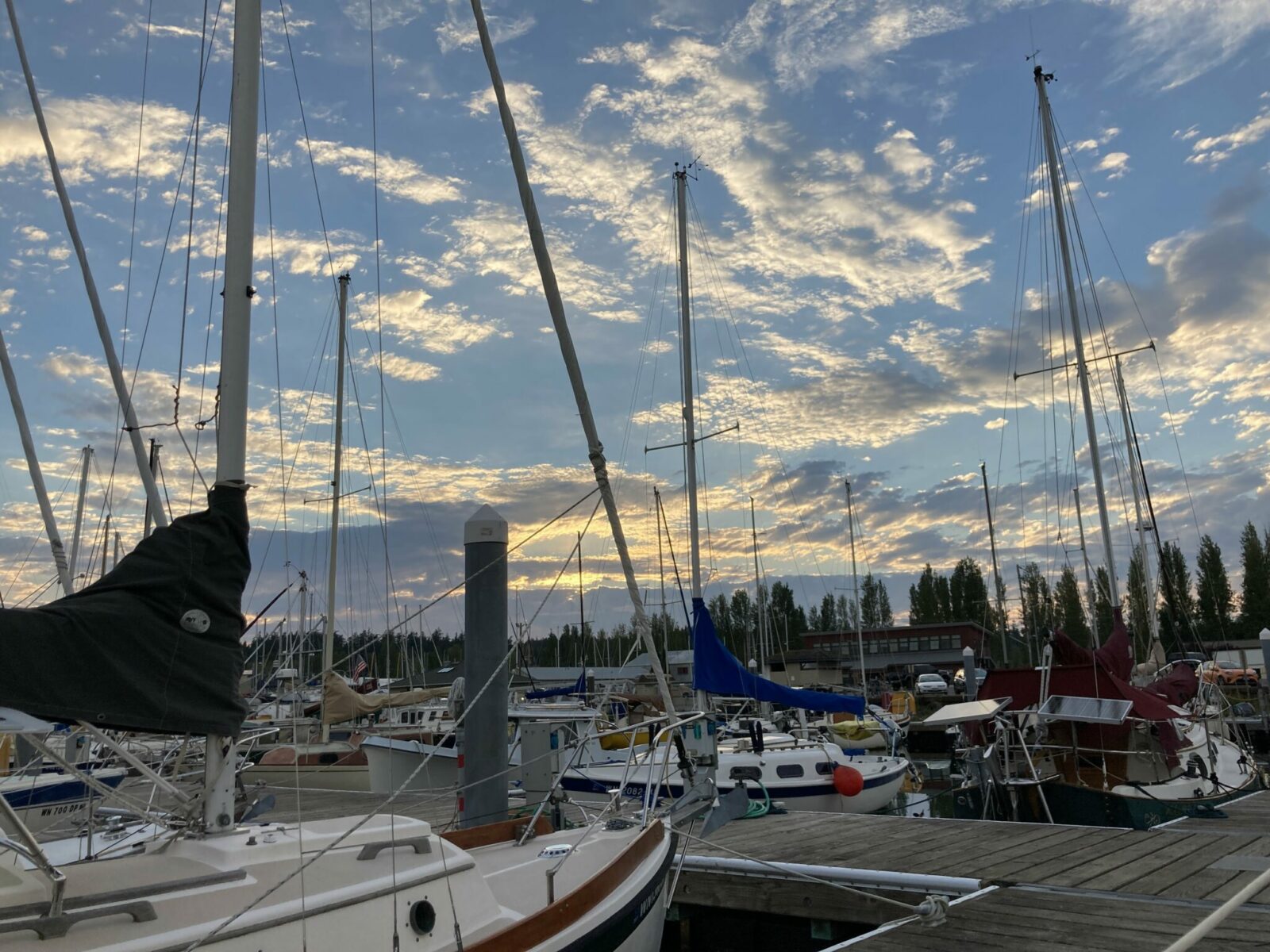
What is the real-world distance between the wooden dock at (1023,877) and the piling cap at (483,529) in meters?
3.27

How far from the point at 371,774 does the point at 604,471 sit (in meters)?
14.5

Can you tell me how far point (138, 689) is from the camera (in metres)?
4.65

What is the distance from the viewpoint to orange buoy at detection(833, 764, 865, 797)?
53.7 ft

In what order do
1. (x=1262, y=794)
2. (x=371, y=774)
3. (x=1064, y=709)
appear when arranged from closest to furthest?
(x=1064, y=709) < (x=1262, y=794) < (x=371, y=774)

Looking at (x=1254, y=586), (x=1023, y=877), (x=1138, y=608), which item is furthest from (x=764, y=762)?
(x=1254, y=586)

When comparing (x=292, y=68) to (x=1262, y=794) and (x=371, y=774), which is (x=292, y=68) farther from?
(x=1262, y=794)

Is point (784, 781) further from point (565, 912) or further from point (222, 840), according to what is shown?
point (222, 840)

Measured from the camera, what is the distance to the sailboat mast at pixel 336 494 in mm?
24016

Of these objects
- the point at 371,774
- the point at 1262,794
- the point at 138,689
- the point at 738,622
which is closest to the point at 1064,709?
the point at 1262,794

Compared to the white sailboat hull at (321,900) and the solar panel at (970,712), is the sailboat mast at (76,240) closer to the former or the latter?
the white sailboat hull at (321,900)

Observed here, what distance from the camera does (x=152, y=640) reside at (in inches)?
189

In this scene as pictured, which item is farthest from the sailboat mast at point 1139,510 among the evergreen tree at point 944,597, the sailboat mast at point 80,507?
the evergreen tree at point 944,597

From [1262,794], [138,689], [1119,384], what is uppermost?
[1119,384]

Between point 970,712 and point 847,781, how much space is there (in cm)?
408
